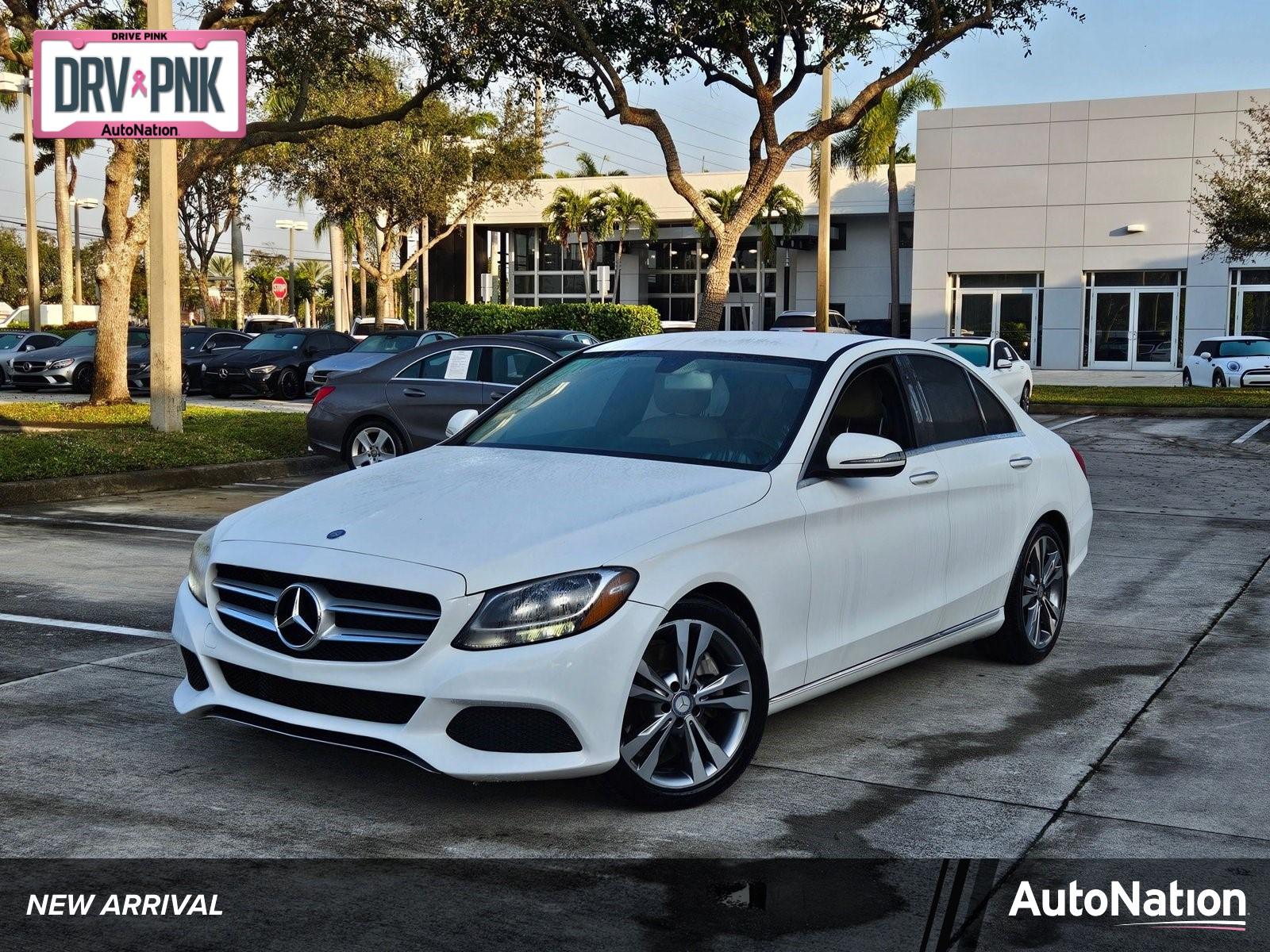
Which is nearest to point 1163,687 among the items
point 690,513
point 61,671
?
point 690,513

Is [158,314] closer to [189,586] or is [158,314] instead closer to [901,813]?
[189,586]

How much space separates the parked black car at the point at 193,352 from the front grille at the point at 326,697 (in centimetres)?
2438

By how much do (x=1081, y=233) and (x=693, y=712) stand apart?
43.6m

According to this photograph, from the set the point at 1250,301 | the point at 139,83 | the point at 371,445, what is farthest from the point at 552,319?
the point at 371,445

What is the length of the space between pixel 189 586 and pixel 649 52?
19.0 meters

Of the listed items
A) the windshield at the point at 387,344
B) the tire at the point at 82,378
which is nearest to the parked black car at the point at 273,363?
the windshield at the point at 387,344

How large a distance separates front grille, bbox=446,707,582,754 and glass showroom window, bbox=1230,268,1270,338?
43528mm

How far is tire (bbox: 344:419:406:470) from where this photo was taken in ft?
48.9

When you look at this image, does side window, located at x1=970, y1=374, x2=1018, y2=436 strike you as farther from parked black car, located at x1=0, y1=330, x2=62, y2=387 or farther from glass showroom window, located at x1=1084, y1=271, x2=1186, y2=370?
glass showroom window, located at x1=1084, y1=271, x2=1186, y2=370

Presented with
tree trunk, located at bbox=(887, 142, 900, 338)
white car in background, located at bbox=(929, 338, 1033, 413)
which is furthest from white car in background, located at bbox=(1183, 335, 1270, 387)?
tree trunk, located at bbox=(887, 142, 900, 338)

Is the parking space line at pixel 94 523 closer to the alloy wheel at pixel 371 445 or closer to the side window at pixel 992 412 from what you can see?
the alloy wheel at pixel 371 445

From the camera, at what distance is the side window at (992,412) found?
6715mm

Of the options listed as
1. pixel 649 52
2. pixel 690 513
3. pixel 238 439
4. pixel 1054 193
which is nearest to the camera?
pixel 690 513

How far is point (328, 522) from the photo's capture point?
15.6ft
